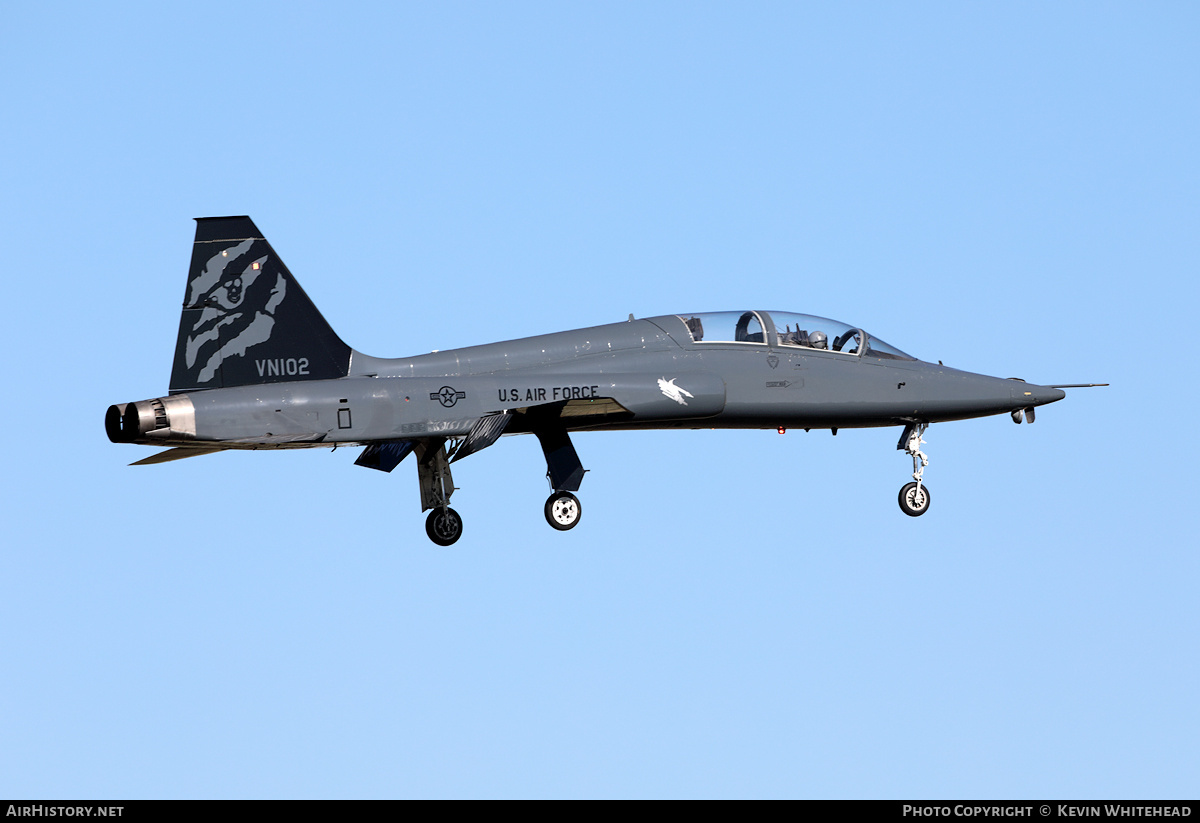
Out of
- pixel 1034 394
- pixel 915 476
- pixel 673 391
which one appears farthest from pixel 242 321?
pixel 1034 394

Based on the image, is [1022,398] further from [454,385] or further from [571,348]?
[454,385]

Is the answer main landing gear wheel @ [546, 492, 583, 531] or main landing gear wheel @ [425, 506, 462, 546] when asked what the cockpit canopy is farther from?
main landing gear wheel @ [425, 506, 462, 546]

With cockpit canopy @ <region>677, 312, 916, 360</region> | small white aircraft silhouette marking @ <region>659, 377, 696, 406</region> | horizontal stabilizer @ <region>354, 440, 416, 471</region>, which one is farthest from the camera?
cockpit canopy @ <region>677, 312, 916, 360</region>

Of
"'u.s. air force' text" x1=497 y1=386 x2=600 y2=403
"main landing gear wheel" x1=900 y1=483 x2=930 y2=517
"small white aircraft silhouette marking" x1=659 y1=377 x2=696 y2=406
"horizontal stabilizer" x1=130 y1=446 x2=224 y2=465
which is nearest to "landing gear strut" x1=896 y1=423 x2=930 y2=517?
"main landing gear wheel" x1=900 y1=483 x2=930 y2=517

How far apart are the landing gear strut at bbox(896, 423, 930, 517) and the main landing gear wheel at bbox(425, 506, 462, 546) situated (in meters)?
8.09

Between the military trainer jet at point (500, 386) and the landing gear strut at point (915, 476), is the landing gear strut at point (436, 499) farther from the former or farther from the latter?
the landing gear strut at point (915, 476)

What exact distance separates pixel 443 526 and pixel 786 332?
6.57 meters

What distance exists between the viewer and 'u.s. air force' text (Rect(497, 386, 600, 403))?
23.8 meters

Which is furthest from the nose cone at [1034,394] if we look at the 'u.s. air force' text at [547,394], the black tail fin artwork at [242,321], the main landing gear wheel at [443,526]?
the black tail fin artwork at [242,321]

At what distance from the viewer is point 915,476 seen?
91.5ft

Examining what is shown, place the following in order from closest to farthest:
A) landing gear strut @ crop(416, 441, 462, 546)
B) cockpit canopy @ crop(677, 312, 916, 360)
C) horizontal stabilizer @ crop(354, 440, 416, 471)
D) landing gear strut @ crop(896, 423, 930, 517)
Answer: landing gear strut @ crop(416, 441, 462, 546), horizontal stabilizer @ crop(354, 440, 416, 471), cockpit canopy @ crop(677, 312, 916, 360), landing gear strut @ crop(896, 423, 930, 517)

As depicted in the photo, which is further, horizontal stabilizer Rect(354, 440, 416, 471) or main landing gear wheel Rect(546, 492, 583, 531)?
horizontal stabilizer Rect(354, 440, 416, 471)

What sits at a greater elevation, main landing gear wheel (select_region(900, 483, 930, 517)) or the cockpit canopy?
the cockpit canopy
